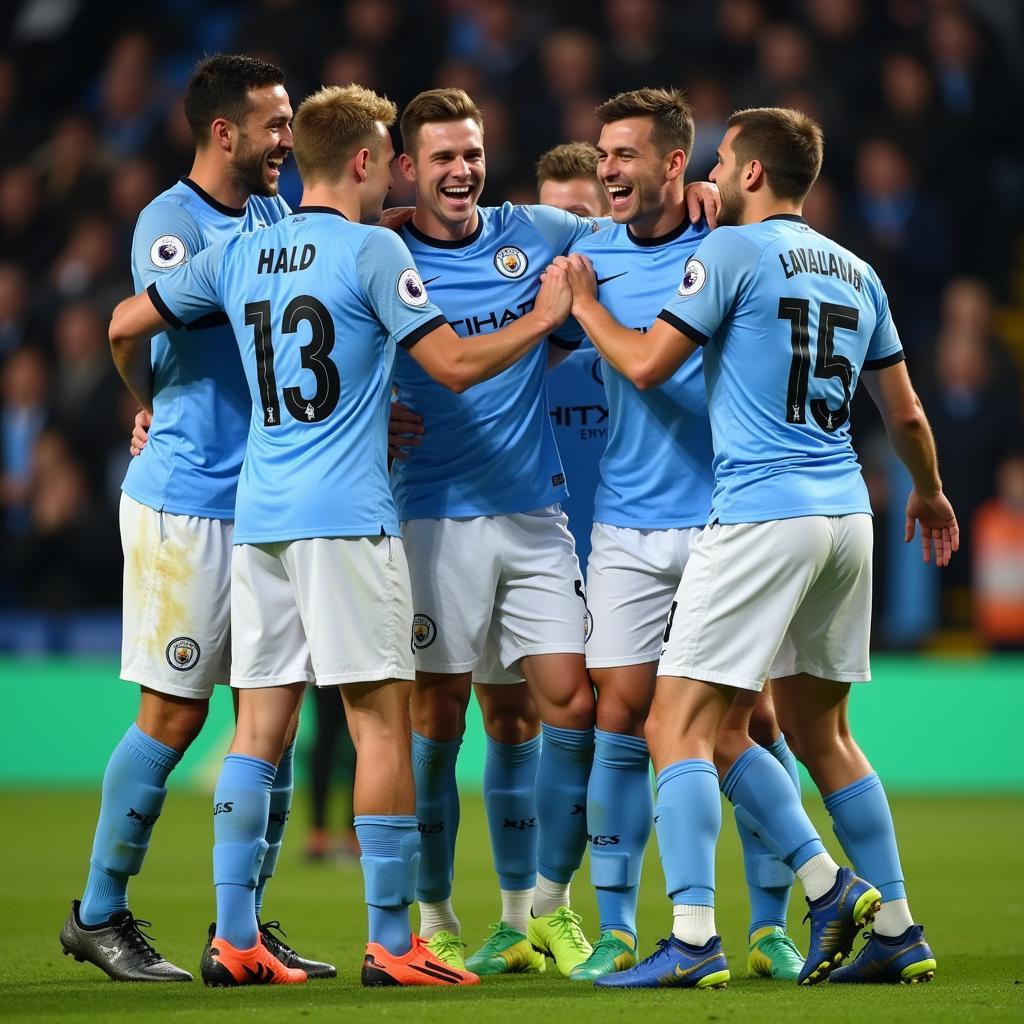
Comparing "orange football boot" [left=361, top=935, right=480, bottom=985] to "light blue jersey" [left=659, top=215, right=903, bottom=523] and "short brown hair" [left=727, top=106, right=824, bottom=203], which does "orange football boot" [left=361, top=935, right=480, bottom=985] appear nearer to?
"light blue jersey" [left=659, top=215, right=903, bottom=523]

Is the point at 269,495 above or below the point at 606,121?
below

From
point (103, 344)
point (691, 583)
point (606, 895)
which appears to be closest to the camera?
point (691, 583)

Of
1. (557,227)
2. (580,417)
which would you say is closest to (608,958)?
(580,417)

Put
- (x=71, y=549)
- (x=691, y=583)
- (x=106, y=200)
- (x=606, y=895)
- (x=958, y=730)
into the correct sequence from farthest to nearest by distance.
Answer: (x=106, y=200) < (x=71, y=549) < (x=958, y=730) < (x=606, y=895) < (x=691, y=583)

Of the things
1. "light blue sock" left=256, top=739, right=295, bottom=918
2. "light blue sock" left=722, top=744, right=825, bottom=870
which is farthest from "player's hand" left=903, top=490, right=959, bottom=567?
"light blue sock" left=256, top=739, right=295, bottom=918

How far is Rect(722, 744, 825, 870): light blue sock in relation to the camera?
4.76m

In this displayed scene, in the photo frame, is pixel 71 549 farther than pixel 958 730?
Yes

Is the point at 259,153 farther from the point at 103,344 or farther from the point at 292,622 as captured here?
the point at 103,344

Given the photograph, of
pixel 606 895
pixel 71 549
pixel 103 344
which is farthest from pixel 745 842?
pixel 103 344

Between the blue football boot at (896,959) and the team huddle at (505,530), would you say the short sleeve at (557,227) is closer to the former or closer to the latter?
the team huddle at (505,530)

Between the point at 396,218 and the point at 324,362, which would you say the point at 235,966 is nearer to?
the point at 324,362

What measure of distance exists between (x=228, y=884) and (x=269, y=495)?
41.5 inches

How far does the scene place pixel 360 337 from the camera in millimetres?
4676

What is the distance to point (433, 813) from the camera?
17.4 ft
